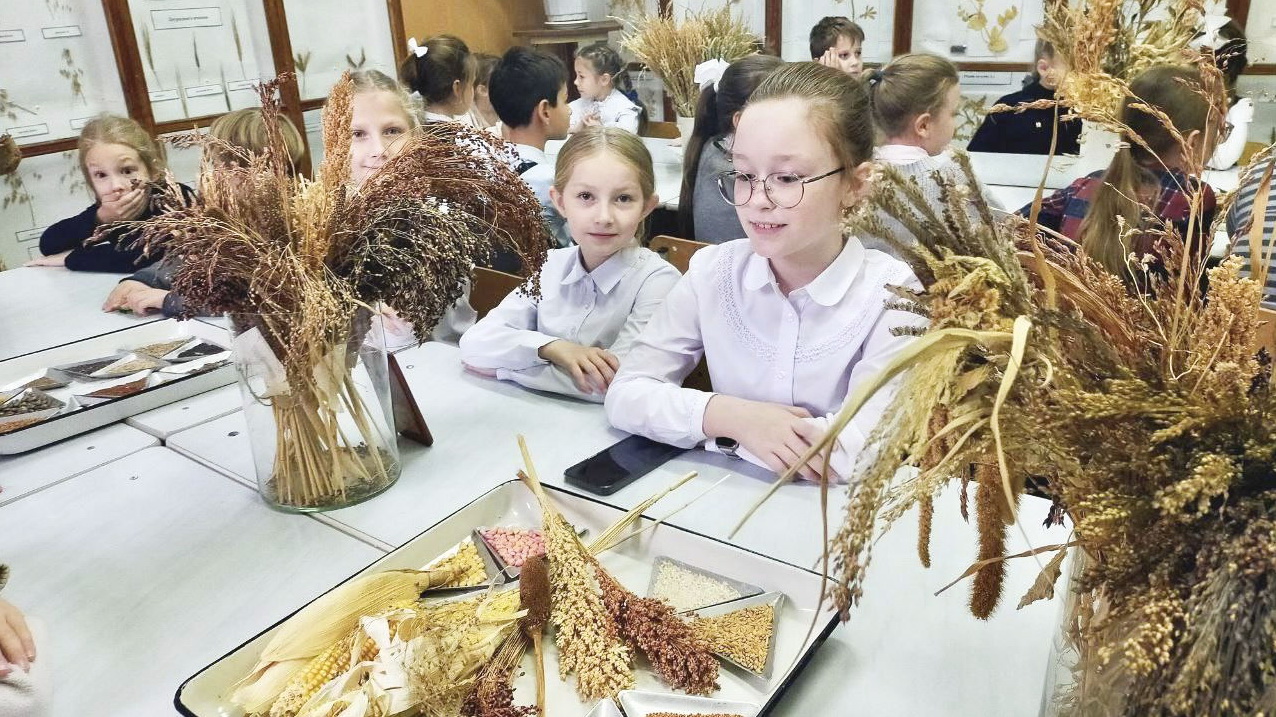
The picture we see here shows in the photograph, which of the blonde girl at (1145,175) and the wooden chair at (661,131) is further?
the wooden chair at (661,131)

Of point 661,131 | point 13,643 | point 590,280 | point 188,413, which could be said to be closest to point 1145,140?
point 590,280

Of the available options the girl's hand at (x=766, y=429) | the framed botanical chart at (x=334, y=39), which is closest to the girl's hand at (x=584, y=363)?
the girl's hand at (x=766, y=429)

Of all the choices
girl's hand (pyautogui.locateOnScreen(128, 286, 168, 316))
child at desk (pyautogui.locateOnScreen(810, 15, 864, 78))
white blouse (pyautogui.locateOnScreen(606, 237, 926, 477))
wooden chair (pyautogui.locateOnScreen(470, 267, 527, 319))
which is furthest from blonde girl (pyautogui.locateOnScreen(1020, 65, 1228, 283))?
child at desk (pyautogui.locateOnScreen(810, 15, 864, 78))

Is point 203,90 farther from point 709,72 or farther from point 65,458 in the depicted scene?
point 65,458

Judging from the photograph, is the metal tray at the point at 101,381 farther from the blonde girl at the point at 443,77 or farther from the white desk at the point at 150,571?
the blonde girl at the point at 443,77

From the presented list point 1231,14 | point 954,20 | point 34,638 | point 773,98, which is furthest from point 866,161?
point 954,20

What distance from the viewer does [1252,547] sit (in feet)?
1.65

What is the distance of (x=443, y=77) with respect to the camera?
3.75 metres

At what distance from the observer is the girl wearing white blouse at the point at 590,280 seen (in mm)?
1763

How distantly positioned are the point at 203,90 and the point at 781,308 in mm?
4132

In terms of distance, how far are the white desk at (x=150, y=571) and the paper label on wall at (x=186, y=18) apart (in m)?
3.75

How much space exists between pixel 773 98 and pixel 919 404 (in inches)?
38.9

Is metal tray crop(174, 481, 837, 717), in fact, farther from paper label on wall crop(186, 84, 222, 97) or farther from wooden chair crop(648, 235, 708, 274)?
paper label on wall crop(186, 84, 222, 97)

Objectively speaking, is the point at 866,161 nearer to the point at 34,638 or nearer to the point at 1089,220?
the point at 1089,220
